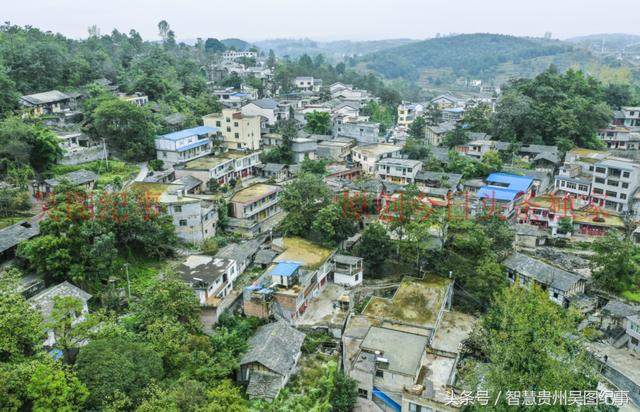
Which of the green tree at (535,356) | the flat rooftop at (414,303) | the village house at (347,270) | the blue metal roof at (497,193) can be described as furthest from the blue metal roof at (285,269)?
the blue metal roof at (497,193)

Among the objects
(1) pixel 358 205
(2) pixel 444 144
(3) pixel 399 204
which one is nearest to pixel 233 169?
(1) pixel 358 205

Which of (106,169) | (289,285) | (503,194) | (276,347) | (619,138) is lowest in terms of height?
(276,347)

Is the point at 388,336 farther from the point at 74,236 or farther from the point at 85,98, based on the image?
the point at 85,98

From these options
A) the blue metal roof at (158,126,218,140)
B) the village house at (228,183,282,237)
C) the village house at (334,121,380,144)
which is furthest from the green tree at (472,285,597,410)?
the village house at (334,121,380,144)

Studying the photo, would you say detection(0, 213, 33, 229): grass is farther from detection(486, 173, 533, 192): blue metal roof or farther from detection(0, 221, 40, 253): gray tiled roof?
detection(486, 173, 533, 192): blue metal roof

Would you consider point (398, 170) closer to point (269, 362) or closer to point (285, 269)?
point (285, 269)

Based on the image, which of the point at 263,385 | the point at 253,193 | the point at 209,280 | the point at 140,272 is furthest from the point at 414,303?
the point at 253,193

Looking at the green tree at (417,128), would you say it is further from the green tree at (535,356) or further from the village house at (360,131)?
the green tree at (535,356)
